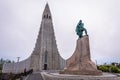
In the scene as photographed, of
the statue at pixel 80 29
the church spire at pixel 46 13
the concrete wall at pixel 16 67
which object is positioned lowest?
the concrete wall at pixel 16 67

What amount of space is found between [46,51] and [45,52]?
519 millimetres

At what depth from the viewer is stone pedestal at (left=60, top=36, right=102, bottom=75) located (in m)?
20.0

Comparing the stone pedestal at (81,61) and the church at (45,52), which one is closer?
the stone pedestal at (81,61)

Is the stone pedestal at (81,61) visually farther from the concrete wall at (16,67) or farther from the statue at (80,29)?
the concrete wall at (16,67)

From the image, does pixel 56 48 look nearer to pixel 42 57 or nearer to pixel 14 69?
pixel 42 57

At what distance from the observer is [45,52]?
67.4 metres

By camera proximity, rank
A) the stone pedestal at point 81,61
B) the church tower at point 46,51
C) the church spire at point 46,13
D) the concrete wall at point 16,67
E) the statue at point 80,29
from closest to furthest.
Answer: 1. the stone pedestal at point 81,61
2. the statue at point 80,29
3. the church tower at point 46,51
4. the concrete wall at point 16,67
5. the church spire at point 46,13

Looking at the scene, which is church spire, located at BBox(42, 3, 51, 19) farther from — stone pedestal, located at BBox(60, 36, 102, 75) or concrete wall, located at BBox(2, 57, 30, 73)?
stone pedestal, located at BBox(60, 36, 102, 75)

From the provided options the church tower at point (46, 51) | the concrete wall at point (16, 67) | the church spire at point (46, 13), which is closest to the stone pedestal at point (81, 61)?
the church tower at point (46, 51)

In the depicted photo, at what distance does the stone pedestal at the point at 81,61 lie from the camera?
1996 centimetres

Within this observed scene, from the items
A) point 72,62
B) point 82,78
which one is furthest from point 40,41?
point 82,78

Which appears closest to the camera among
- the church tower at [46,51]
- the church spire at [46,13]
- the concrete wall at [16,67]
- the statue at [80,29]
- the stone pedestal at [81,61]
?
the stone pedestal at [81,61]

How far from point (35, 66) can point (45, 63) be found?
3.65m

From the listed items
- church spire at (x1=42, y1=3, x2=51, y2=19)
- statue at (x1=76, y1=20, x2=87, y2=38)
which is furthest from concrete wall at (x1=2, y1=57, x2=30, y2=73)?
statue at (x1=76, y1=20, x2=87, y2=38)
